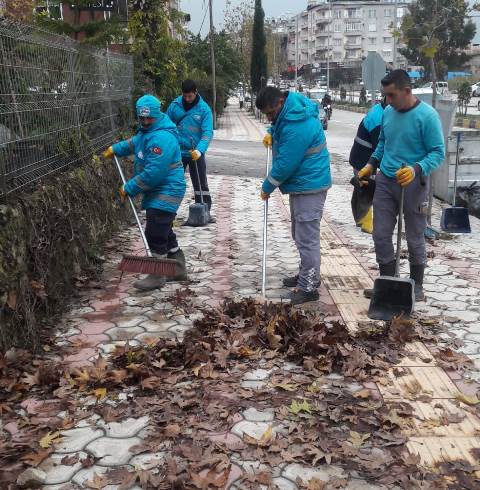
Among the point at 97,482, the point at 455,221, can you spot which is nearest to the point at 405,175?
the point at 97,482

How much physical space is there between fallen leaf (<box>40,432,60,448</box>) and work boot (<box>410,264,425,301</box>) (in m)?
3.41

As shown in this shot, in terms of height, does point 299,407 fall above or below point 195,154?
below

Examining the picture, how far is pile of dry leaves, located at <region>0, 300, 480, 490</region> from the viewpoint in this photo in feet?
10.2

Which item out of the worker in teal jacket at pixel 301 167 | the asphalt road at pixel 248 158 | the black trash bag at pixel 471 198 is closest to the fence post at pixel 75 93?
the worker in teal jacket at pixel 301 167

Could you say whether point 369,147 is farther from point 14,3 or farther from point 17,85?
point 14,3

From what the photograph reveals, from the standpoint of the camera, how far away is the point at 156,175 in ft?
18.4

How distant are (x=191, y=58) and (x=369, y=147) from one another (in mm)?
31956

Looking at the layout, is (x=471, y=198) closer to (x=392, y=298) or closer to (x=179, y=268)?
(x=392, y=298)

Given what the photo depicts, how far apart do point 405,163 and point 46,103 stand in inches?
135

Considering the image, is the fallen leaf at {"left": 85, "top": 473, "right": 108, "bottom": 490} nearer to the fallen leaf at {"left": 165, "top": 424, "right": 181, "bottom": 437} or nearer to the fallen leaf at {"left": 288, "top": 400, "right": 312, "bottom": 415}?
the fallen leaf at {"left": 165, "top": 424, "right": 181, "bottom": 437}

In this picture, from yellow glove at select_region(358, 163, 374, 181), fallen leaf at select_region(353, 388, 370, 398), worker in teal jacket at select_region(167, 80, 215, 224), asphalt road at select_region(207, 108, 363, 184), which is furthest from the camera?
asphalt road at select_region(207, 108, 363, 184)

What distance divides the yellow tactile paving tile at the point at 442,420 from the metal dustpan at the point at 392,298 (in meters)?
1.24

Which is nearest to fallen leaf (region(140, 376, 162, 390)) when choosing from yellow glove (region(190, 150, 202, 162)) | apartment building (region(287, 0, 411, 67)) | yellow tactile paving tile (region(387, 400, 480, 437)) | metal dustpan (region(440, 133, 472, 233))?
yellow tactile paving tile (region(387, 400, 480, 437))

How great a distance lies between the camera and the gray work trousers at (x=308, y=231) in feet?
17.6
